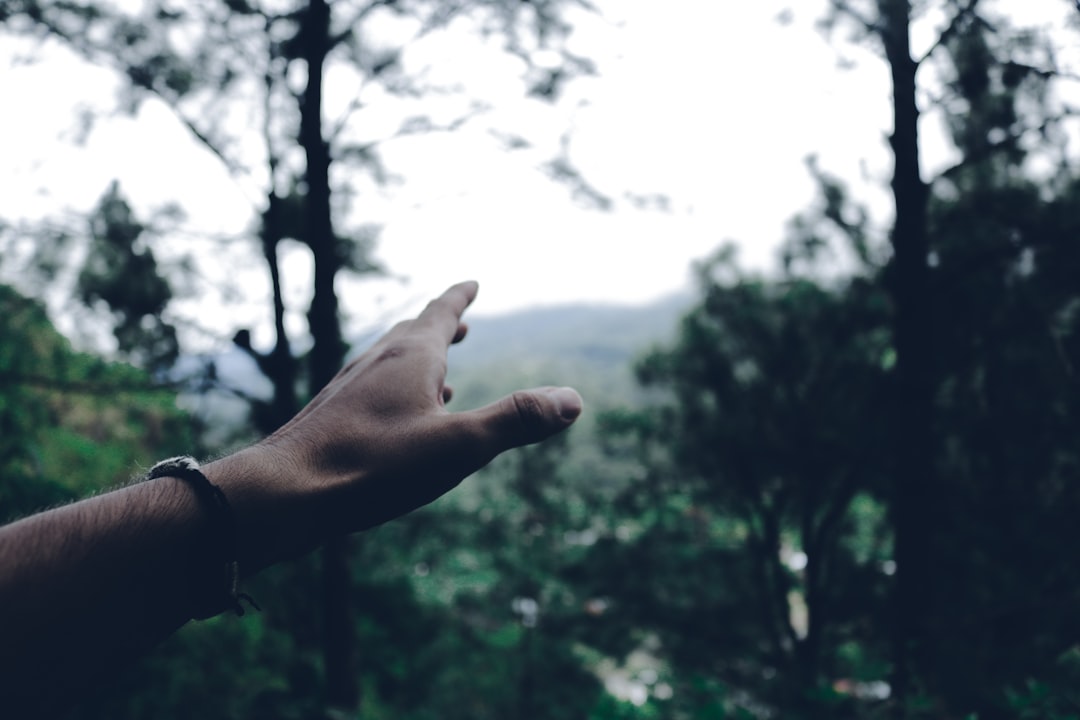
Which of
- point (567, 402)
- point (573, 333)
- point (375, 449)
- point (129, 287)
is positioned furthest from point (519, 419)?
point (573, 333)

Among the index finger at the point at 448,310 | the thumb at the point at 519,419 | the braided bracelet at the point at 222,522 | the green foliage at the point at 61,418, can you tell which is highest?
the index finger at the point at 448,310

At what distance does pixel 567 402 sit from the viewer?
1.45 m

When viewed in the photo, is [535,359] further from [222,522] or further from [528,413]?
[222,522]

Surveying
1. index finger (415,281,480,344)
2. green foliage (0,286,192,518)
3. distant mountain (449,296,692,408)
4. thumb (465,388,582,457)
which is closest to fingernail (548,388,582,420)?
thumb (465,388,582,457)

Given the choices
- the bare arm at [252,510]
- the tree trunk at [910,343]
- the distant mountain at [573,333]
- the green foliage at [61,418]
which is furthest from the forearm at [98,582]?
the distant mountain at [573,333]

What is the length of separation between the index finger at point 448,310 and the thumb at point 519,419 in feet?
1.03

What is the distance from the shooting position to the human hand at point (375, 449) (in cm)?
123

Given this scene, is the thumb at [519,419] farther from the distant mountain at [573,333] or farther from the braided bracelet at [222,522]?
the distant mountain at [573,333]

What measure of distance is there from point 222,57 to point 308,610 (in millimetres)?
5652

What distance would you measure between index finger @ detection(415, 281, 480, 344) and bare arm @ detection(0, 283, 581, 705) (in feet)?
0.04

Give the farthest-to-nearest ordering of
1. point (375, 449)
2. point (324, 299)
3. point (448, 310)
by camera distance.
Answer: point (324, 299)
point (448, 310)
point (375, 449)

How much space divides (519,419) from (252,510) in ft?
1.89

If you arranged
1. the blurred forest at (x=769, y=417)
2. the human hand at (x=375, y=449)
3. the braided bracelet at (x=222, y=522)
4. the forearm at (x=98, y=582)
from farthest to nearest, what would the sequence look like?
the blurred forest at (x=769, y=417) → the human hand at (x=375, y=449) → the braided bracelet at (x=222, y=522) → the forearm at (x=98, y=582)

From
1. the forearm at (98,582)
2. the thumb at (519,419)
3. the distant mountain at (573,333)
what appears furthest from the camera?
the distant mountain at (573,333)
